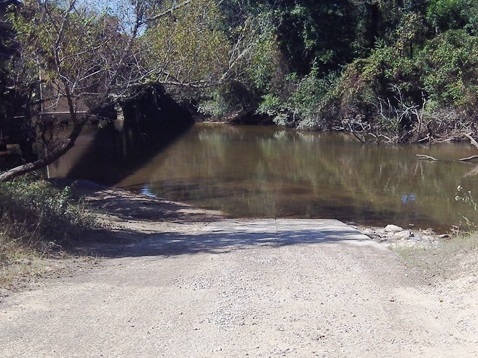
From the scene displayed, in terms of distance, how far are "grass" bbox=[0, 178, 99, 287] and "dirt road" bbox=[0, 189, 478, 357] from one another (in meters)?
0.73

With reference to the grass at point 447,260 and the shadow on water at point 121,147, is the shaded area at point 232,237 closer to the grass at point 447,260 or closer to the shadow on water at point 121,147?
the grass at point 447,260

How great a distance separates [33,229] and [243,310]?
546 centimetres

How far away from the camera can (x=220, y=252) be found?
485 inches

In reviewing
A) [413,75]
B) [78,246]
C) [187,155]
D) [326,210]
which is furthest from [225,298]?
[413,75]

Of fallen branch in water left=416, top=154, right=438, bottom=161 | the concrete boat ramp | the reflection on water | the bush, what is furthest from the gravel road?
fallen branch in water left=416, top=154, right=438, bottom=161

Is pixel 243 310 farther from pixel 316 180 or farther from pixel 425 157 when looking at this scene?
pixel 425 157

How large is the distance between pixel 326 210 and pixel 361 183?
6177mm

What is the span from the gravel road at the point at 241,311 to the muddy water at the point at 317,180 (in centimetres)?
825

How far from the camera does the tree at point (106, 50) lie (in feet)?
43.8

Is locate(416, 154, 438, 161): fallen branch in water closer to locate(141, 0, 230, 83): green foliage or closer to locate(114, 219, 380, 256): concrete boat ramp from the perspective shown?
locate(114, 219, 380, 256): concrete boat ramp

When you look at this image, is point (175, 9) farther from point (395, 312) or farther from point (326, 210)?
point (326, 210)

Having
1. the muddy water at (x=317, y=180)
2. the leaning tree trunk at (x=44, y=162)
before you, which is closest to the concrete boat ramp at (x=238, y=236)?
the leaning tree trunk at (x=44, y=162)

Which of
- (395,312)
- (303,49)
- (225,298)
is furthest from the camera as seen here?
(303,49)

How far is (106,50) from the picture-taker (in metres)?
14.0
